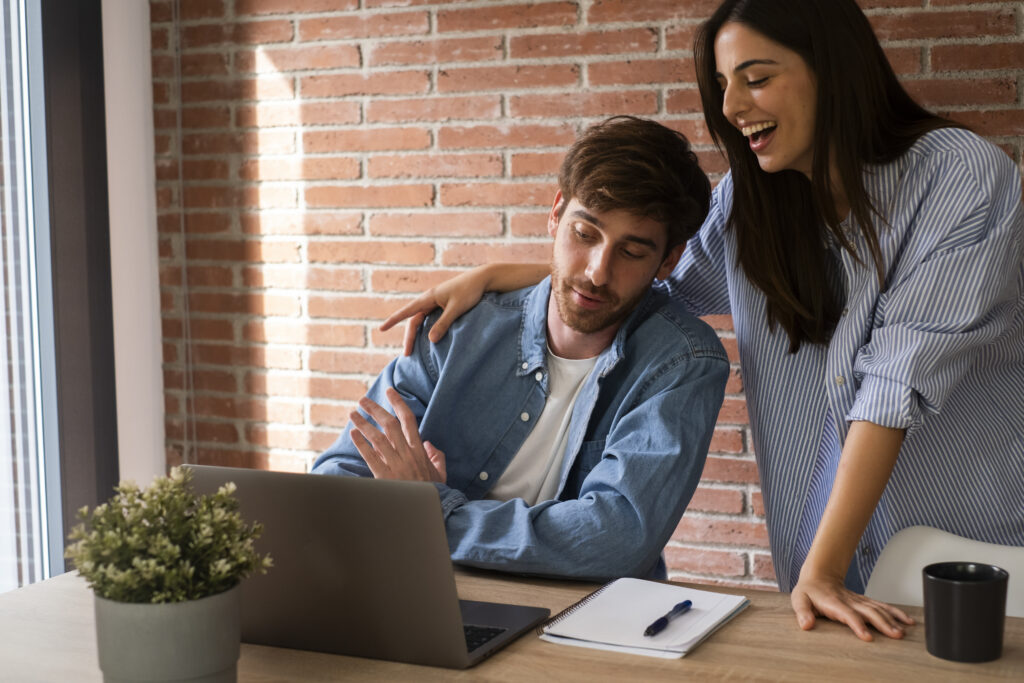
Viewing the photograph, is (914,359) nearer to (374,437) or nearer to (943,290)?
(943,290)

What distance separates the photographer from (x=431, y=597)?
112cm

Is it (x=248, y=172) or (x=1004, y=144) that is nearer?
(x=1004, y=144)

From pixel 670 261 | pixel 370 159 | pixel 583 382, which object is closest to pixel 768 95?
pixel 670 261

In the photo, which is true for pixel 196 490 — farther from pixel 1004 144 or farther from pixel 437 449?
pixel 1004 144

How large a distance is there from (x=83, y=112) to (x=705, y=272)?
1.72m

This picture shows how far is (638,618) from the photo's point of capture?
4.07 ft

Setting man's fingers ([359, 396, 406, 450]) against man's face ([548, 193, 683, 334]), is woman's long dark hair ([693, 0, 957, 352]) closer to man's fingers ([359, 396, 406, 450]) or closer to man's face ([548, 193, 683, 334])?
man's face ([548, 193, 683, 334])

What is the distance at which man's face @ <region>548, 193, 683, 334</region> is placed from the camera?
1.69 m

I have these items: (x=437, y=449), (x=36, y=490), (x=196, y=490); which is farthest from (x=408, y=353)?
(x=36, y=490)

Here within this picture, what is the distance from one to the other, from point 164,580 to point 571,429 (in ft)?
2.78

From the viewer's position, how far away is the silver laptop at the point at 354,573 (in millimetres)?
1118

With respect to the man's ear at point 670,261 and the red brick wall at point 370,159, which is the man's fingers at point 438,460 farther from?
the red brick wall at point 370,159

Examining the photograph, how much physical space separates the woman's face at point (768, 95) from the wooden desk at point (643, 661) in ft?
2.27

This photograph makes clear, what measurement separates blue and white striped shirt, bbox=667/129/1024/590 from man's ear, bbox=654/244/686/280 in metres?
0.07
